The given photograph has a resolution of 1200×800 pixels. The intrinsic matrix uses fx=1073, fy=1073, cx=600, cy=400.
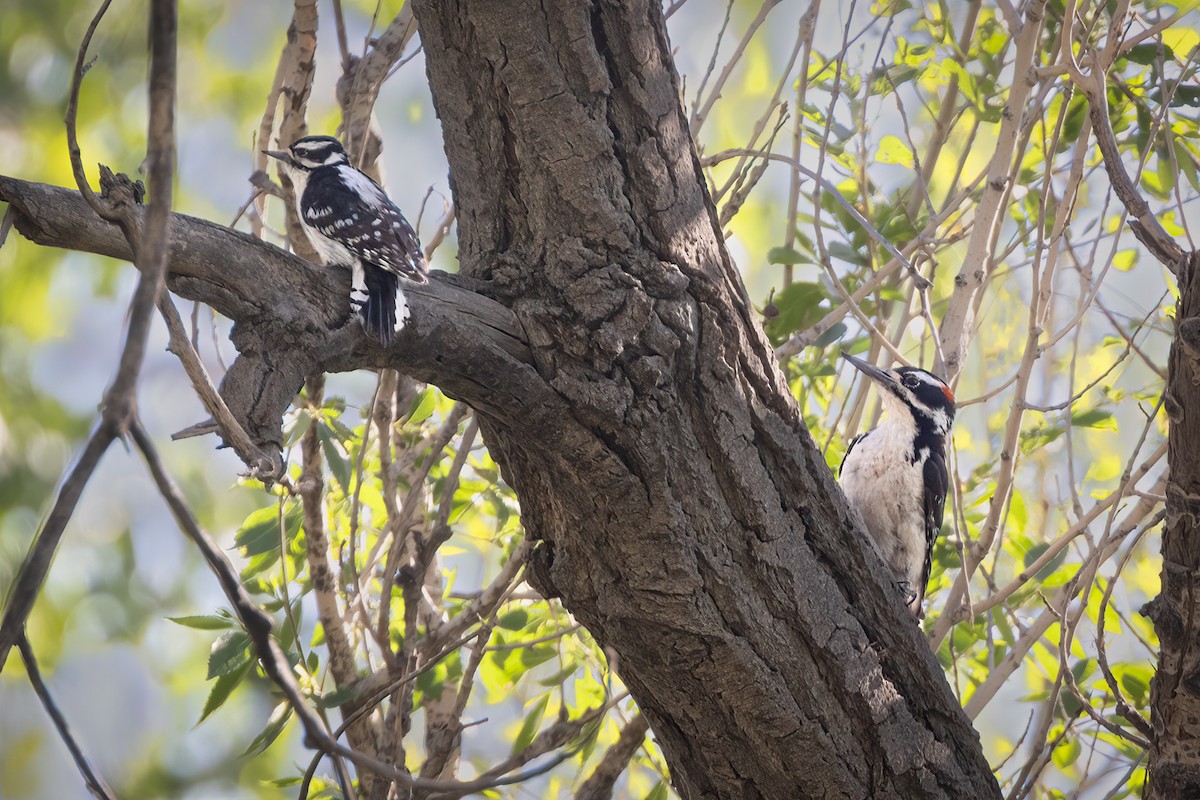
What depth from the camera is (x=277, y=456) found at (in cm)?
154

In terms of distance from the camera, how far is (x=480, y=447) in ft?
11.7

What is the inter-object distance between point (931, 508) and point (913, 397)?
1.15ft

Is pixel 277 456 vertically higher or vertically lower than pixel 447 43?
lower

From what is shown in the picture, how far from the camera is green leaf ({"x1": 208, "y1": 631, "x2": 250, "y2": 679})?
2.56 meters

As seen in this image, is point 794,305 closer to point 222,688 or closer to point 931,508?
point 931,508

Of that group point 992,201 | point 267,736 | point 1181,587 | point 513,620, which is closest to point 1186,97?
point 992,201

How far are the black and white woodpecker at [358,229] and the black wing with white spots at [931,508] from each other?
5.64 ft

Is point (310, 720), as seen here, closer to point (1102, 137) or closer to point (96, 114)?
point (96, 114)

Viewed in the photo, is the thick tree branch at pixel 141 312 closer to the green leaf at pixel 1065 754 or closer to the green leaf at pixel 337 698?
the green leaf at pixel 337 698

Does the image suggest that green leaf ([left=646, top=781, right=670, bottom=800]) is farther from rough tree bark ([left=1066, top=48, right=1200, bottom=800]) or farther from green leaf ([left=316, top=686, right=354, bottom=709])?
rough tree bark ([left=1066, top=48, right=1200, bottom=800])

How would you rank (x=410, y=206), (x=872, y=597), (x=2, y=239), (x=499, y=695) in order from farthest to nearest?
(x=410, y=206)
(x=499, y=695)
(x=872, y=597)
(x=2, y=239)

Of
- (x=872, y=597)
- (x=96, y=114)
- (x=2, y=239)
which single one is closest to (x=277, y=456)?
(x=2, y=239)

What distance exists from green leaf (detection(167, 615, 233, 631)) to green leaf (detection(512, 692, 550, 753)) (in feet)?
3.05

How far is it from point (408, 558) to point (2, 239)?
2.10 m
